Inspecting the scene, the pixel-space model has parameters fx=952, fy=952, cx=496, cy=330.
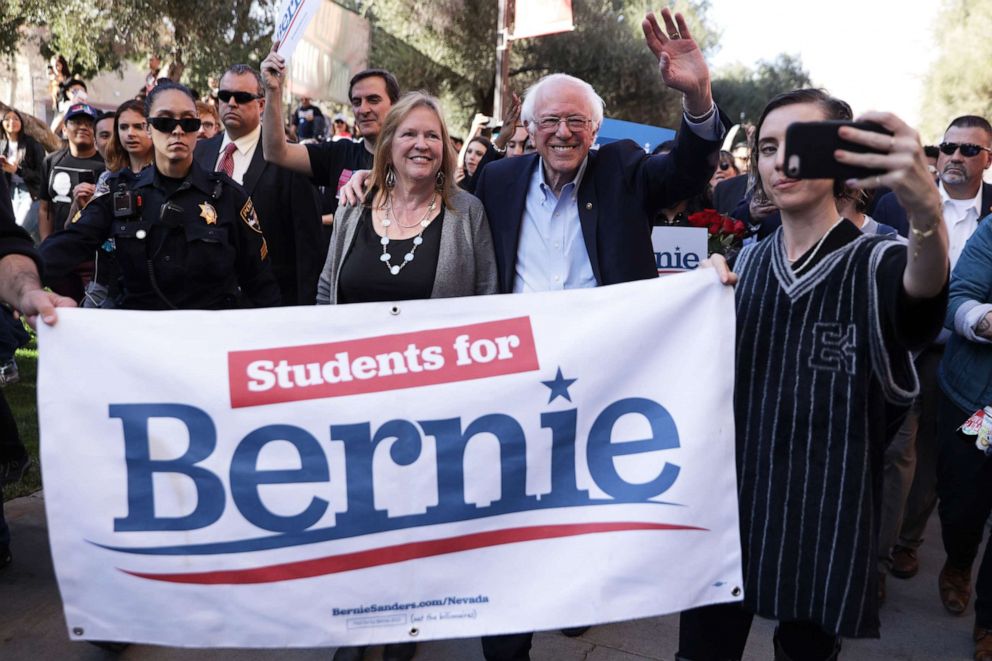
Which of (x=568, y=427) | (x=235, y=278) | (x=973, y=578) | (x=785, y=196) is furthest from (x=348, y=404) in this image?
(x=973, y=578)

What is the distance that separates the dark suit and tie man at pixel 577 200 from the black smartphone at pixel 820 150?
119 centimetres

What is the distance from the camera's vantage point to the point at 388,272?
338cm

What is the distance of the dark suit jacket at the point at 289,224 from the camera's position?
488cm

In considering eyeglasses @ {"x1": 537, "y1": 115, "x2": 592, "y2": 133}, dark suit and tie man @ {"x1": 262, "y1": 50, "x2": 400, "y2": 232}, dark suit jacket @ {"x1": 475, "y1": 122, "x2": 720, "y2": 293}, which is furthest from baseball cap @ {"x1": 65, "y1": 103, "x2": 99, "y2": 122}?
eyeglasses @ {"x1": 537, "y1": 115, "x2": 592, "y2": 133}

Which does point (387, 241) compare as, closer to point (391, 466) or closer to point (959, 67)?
point (391, 466)

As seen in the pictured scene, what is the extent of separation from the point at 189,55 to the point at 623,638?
18579 mm

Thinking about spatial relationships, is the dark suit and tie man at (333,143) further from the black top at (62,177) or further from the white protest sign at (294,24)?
the black top at (62,177)

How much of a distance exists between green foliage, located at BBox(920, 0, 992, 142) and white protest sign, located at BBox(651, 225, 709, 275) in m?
29.3

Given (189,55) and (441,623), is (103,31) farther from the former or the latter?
(441,623)

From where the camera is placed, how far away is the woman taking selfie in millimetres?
2328

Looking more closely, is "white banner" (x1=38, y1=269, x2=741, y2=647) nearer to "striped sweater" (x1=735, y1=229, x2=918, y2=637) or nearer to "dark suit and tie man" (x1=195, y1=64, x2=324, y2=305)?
"striped sweater" (x1=735, y1=229, x2=918, y2=637)

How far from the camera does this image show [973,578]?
16.7 feet

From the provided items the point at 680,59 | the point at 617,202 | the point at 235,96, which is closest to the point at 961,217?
the point at 617,202

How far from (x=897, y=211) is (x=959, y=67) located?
1236 inches
